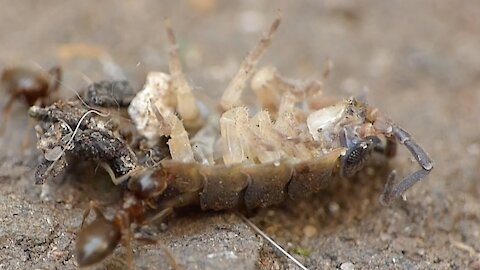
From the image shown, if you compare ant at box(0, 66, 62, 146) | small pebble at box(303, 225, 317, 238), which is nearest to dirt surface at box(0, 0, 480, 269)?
small pebble at box(303, 225, 317, 238)

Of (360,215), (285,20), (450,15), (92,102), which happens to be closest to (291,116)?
(360,215)

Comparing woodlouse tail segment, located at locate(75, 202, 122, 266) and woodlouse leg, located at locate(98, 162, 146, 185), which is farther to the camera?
woodlouse leg, located at locate(98, 162, 146, 185)

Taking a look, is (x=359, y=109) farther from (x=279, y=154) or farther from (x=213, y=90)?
(x=213, y=90)

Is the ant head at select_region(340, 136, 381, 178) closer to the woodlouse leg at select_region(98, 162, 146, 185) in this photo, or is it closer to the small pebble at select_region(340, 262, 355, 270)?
the small pebble at select_region(340, 262, 355, 270)

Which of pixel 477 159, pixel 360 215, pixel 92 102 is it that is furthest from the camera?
pixel 477 159

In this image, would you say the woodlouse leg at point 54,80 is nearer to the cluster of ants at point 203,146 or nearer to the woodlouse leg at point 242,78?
the cluster of ants at point 203,146

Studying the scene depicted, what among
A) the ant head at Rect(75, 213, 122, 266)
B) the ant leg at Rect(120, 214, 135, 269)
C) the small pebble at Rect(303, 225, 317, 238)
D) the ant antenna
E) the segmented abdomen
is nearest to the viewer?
the ant head at Rect(75, 213, 122, 266)

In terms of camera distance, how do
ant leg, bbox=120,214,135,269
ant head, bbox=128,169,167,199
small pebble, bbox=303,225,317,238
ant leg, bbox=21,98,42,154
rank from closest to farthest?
ant leg, bbox=120,214,135,269 < ant head, bbox=128,169,167,199 < small pebble, bbox=303,225,317,238 < ant leg, bbox=21,98,42,154

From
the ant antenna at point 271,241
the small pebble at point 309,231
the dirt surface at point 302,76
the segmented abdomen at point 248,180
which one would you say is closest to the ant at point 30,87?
the dirt surface at point 302,76
